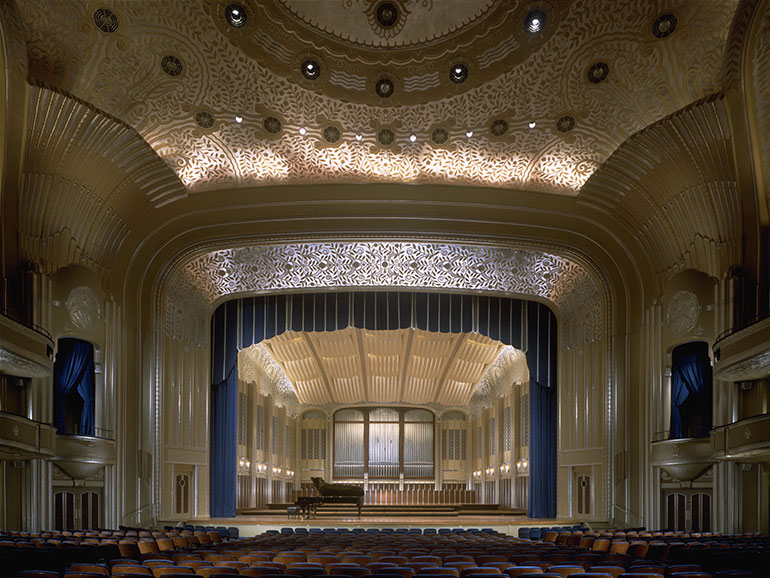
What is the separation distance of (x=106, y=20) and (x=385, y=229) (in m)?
8.16

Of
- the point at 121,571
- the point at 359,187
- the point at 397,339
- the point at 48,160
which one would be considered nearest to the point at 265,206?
the point at 359,187

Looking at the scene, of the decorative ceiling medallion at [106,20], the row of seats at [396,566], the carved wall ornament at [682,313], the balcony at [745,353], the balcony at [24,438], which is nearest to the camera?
the row of seats at [396,566]

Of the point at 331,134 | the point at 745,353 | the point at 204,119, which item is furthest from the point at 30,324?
the point at 745,353

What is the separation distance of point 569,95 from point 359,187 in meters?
5.60

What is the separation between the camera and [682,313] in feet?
56.1

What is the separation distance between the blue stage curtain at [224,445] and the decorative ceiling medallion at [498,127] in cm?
1085

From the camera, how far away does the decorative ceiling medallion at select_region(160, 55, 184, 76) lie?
15.3 metres

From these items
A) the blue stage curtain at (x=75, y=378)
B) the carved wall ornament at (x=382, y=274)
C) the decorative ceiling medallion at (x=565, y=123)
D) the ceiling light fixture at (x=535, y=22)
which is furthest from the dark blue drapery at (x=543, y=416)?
the blue stage curtain at (x=75, y=378)

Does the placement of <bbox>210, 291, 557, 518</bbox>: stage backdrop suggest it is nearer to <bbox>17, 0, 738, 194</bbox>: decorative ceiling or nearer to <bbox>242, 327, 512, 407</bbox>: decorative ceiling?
<bbox>242, 327, 512, 407</bbox>: decorative ceiling

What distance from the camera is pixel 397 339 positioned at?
92.8 feet

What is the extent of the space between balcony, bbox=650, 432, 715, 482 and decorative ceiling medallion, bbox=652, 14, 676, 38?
7918 millimetres

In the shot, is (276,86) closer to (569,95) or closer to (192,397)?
(569,95)

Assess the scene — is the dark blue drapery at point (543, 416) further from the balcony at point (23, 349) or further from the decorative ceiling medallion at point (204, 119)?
the balcony at point (23, 349)

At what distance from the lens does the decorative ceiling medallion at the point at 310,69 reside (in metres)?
15.8
